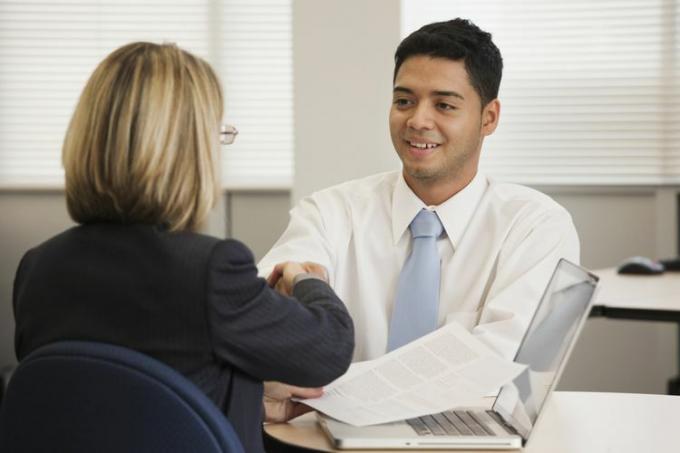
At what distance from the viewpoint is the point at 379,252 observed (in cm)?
226

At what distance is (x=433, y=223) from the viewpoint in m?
2.20

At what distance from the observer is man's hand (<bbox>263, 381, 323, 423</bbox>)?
158 centimetres

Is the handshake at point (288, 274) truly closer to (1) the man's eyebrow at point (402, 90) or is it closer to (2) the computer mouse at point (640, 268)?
(1) the man's eyebrow at point (402, 90)

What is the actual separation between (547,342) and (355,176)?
200 cm

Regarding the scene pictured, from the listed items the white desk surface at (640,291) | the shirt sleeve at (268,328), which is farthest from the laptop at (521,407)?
the white desk surface at (640,291)

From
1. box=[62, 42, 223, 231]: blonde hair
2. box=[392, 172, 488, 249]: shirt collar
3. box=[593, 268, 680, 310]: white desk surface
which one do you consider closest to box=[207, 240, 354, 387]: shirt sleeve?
box=[62, 42, 223, 231]: blonde hair

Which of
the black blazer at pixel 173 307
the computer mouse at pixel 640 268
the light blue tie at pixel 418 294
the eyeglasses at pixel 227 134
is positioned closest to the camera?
the black blazer at pixel 173 307

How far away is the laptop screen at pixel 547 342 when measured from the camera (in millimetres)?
1444

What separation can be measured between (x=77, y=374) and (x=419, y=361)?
0.68 metres

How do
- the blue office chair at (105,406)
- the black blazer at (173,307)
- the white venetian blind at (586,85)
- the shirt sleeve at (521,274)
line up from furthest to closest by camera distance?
the white venetian blind at (586,85) → the shirt sleeve at (521,274) → the black blazer at (173,307) → the blue office chair at (105,406)

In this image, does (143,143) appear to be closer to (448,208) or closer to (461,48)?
(448,208)

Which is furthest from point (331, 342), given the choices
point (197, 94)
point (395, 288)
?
point (395, 288)

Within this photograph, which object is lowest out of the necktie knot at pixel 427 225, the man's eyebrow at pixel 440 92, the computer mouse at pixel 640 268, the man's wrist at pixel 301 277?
the computer mouse at pixel 640 268

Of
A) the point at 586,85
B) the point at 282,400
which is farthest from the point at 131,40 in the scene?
the point at 282,400
